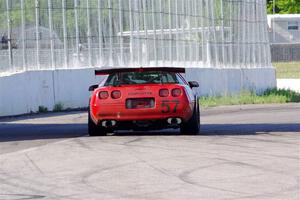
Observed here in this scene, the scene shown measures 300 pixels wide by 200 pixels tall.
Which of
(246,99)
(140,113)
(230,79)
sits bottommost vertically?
(246,99)

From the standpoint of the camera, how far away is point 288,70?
211ft

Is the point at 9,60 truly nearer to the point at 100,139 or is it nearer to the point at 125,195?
the point at 100,139

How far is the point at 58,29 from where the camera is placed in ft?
93.4

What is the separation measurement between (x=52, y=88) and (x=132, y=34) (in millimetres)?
5269

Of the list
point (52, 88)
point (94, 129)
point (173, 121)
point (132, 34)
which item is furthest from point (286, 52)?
point (173, 121)

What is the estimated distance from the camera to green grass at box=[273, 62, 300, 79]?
57625 mm

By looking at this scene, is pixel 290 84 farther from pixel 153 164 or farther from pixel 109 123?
pixel 153 164

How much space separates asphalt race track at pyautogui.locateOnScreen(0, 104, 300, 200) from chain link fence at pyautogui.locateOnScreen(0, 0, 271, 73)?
9437 millimetres

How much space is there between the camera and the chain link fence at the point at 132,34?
27.3 metres

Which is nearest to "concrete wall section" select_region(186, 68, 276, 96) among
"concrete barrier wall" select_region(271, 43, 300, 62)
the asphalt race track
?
the asphalt race track

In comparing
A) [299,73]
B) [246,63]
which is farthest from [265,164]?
[299,73]

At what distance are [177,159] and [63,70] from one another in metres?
16.0

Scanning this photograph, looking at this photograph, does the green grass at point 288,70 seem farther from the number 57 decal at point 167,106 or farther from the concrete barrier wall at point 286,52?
the number 57 decal at point 167,106

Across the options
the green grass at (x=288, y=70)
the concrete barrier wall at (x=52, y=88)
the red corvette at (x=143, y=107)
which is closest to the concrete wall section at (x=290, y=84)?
the concrete barrier wall at (x=52, y=88)
